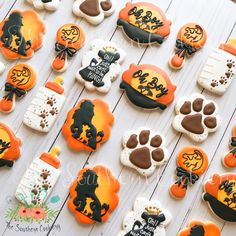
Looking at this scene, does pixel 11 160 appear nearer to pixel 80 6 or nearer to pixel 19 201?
pixel 19 201

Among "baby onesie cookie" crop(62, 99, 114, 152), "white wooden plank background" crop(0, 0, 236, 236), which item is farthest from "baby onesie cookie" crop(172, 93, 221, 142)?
"baby onesie cookie" crop(62, 99, 114, 152)

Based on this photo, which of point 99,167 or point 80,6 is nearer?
point 99,167

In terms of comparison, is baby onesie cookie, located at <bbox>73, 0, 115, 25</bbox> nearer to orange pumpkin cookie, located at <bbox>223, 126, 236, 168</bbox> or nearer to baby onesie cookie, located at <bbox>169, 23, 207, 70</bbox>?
baby onesie cookie, located at <bbox>169, 23, 207, 70</bbox>

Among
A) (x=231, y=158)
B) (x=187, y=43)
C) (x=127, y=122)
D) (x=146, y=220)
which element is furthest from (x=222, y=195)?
(x=187, y=43)

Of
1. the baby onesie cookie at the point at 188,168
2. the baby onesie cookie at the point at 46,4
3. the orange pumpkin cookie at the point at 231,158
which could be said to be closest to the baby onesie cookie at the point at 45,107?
the baby onesie cookie at the point at 46,4

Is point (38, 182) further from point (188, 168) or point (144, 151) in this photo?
point (188, 168)

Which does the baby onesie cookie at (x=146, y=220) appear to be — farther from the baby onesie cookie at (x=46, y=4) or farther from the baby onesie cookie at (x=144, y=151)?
the baby onesie cookie at (x=46, y=4)

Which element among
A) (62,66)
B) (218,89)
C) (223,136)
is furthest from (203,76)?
(62,66)

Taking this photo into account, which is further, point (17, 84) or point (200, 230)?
point (17, 84)

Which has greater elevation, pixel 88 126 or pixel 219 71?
pixel 219 71
